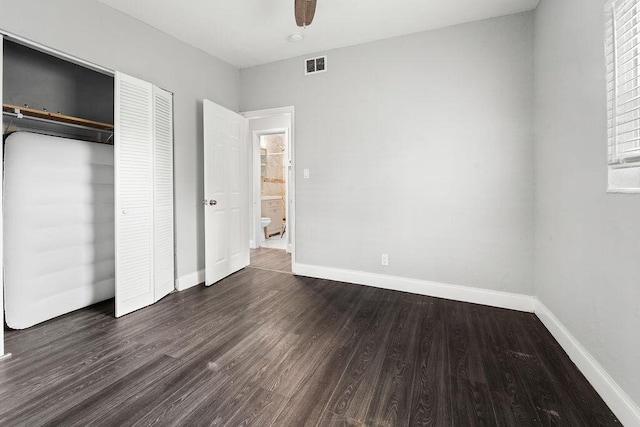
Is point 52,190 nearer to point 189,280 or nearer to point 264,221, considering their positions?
point 189,280

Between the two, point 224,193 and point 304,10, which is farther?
point 224,193

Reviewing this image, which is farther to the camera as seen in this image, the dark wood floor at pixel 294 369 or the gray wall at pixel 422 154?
the gray wall at pixel 422 154

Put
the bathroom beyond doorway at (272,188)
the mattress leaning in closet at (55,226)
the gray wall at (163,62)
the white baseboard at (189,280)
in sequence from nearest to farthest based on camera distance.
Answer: the gray wall at (163,62)
the mattress leaning in closet at (55,226)
the white baseboard at (189,280)
the bathroom beyond doorway at (272,188)

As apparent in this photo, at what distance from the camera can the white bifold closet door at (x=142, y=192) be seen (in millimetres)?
2600

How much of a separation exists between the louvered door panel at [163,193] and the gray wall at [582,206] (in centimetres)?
352

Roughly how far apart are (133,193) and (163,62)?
150cm

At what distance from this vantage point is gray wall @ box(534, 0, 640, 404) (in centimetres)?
143

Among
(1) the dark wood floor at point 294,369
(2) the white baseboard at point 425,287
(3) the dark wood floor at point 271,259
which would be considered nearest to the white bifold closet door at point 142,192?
(1) the dark wood floor at point 294,369

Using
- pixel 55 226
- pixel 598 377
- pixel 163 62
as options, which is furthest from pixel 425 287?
pixel 163 62

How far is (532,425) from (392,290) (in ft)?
6.35

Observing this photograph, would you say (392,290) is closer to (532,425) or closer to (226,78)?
(532,425)

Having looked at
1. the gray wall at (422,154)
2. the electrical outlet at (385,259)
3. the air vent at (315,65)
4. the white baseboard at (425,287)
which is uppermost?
the air vent at (315,65)

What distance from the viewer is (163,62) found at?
312 centimetres

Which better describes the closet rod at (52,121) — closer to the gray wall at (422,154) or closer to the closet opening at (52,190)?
the closet opening at (52,190)
